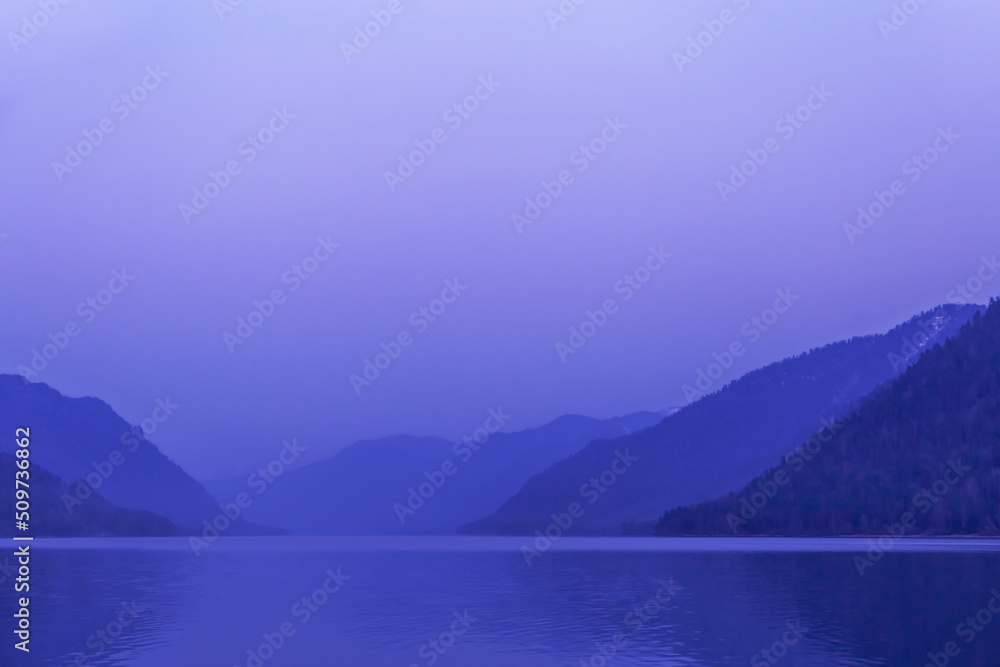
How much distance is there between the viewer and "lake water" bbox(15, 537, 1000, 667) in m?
51.2

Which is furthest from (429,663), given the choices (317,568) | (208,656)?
(317,568)

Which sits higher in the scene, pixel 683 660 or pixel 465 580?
pixel 683 660

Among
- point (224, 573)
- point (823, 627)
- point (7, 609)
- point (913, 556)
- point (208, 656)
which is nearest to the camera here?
point (208, 656)

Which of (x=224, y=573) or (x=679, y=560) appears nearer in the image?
(x=224, y=573)

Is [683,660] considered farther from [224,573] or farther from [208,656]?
[224,573]

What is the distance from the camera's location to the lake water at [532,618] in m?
51.2


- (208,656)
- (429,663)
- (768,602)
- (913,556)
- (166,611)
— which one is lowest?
(166,611)

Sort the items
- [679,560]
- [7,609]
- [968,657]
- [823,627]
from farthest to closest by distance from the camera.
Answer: [679,560], [7,609], [823,627], [968,657]

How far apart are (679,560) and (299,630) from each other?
316 ft

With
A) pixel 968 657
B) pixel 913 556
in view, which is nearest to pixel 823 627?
pixel 968 657

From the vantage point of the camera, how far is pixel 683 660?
161 feet

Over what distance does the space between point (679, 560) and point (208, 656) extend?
350ft

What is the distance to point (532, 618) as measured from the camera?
69.0m

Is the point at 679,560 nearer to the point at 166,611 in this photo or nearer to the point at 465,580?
the point at 465,580
